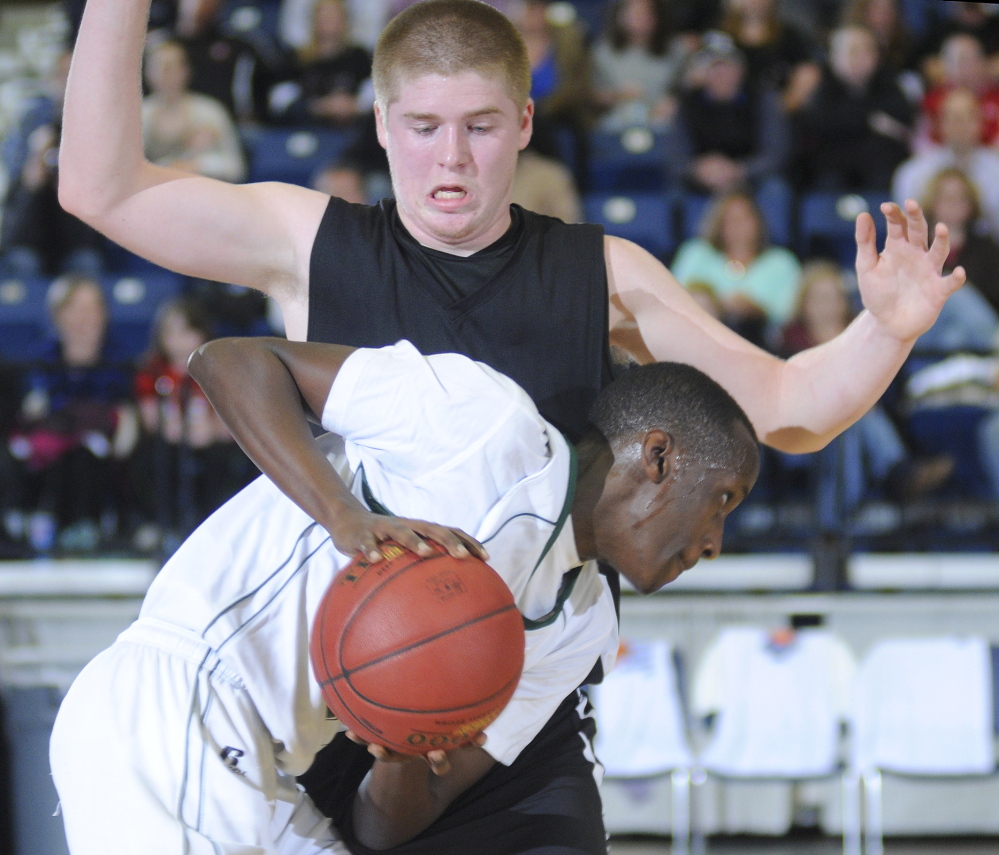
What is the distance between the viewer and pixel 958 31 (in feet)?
25.2

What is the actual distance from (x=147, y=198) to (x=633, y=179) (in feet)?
17.9

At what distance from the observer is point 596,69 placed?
7.83 meters

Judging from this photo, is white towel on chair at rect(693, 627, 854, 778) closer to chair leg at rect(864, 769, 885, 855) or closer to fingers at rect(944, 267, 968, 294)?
chair leg at rect(864, 769, 885, 855)

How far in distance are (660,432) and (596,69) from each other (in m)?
6.17

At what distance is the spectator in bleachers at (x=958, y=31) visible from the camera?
764 cm

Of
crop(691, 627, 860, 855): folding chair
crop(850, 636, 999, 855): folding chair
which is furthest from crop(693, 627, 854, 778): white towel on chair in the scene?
crop(850, 636, 999, 855): folding chair

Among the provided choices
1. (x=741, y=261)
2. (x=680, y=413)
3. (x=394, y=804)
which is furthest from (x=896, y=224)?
(x=741, y=261)

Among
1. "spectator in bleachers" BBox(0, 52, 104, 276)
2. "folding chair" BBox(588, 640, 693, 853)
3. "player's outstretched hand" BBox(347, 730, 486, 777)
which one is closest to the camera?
"player's outstretched hand" BBox(347, 730, 486, 777)

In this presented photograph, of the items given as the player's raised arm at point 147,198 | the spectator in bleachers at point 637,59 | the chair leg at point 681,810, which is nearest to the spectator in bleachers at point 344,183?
the spectator in bleachers at point 637,59

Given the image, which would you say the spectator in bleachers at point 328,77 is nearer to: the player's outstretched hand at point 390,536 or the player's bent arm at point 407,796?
the player's bent arm at point 407,796

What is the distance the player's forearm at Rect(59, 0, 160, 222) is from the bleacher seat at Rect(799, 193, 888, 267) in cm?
511

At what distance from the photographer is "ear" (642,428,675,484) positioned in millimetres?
2076

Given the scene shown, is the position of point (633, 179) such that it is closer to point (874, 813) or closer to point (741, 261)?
point (741, 261)

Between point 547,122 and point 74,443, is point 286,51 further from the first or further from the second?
point 74,443
